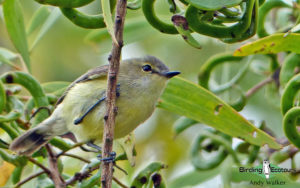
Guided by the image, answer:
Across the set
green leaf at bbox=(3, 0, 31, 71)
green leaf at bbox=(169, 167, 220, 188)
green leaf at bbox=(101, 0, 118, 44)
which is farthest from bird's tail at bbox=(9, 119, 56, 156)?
green leaf at bbox=(101, 0, 118, 44)

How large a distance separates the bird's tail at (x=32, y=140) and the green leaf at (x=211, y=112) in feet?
2.26

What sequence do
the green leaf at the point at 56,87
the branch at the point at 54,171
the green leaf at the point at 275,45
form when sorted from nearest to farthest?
the green leaf at the point at 275,45
the branch at the point at 54,171
the green leaf at the point at 56,87

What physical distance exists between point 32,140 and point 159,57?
1.95m

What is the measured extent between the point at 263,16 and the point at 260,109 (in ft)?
5.54

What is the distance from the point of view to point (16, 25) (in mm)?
2783

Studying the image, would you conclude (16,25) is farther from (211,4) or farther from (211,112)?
(211,4)

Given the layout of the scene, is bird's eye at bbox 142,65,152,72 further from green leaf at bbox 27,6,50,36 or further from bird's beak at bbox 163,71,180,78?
green leaf at bbox 27,6,50,36

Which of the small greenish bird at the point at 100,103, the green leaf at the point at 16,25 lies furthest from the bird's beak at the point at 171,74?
the green leaf at the point at 16,25

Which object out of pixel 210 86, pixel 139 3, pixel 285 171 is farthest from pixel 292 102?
pixel 210 86

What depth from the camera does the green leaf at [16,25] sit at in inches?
106

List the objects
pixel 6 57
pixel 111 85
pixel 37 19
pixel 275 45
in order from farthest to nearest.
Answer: pixel 37 19 → pixel 6 57 → pixel 275 45 → pixel 111 85

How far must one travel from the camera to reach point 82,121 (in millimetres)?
2795

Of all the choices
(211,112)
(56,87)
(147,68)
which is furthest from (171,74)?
(56,87)

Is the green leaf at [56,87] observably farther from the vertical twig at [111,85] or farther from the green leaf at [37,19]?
the vertical twig at [111,85]
